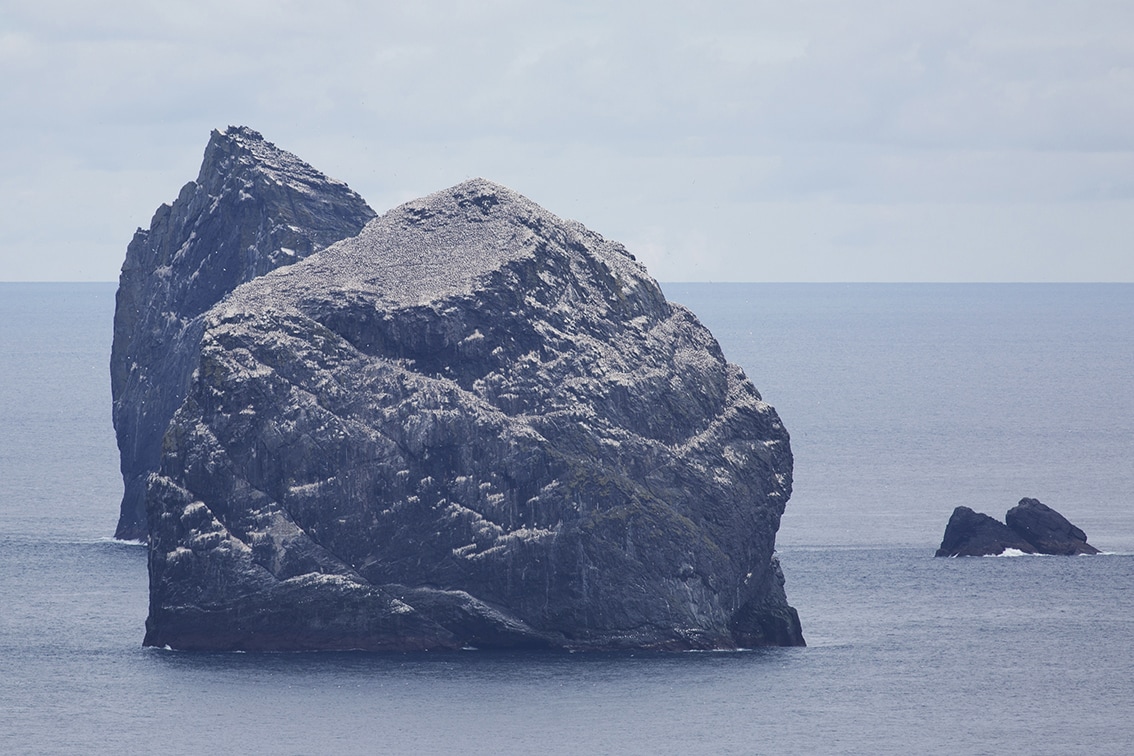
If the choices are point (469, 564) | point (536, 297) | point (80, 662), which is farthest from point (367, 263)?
point (80, 662)

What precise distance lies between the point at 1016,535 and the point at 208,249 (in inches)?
2177

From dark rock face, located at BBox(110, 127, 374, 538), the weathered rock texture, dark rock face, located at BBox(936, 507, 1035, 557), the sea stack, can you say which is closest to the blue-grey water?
dark rock face, located at BBox(936, 507, 1035, 557)

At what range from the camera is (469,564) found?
93812 mm

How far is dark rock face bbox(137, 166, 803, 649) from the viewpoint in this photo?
93.9m

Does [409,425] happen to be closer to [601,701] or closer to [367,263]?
[367,263]

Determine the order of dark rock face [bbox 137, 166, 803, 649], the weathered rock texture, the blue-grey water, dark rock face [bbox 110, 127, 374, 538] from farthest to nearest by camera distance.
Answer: dark rock face [bbox 110, 127, 374, 538] → the weathered rock texture → dark rock face [bbox 137, 166, 803, 649] → the blue-grey water

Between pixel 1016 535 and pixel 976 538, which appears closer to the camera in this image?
pixel 976 538

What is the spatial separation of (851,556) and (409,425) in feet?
124

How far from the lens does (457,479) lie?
313 ft

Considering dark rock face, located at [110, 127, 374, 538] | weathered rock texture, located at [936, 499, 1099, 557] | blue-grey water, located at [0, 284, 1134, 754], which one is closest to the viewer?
blue-grey water, located at [0, 284, 1134, 754]

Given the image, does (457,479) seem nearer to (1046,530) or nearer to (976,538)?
(976,538)

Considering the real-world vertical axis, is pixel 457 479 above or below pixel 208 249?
below

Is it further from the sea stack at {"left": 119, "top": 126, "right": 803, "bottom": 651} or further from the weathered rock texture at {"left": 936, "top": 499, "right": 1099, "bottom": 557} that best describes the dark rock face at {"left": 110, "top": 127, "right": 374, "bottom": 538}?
the weathered rock texture at {"left": 936, "top": 499, "right": 1099, "bottom": 557}

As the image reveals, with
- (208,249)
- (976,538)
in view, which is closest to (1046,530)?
(976,538)
